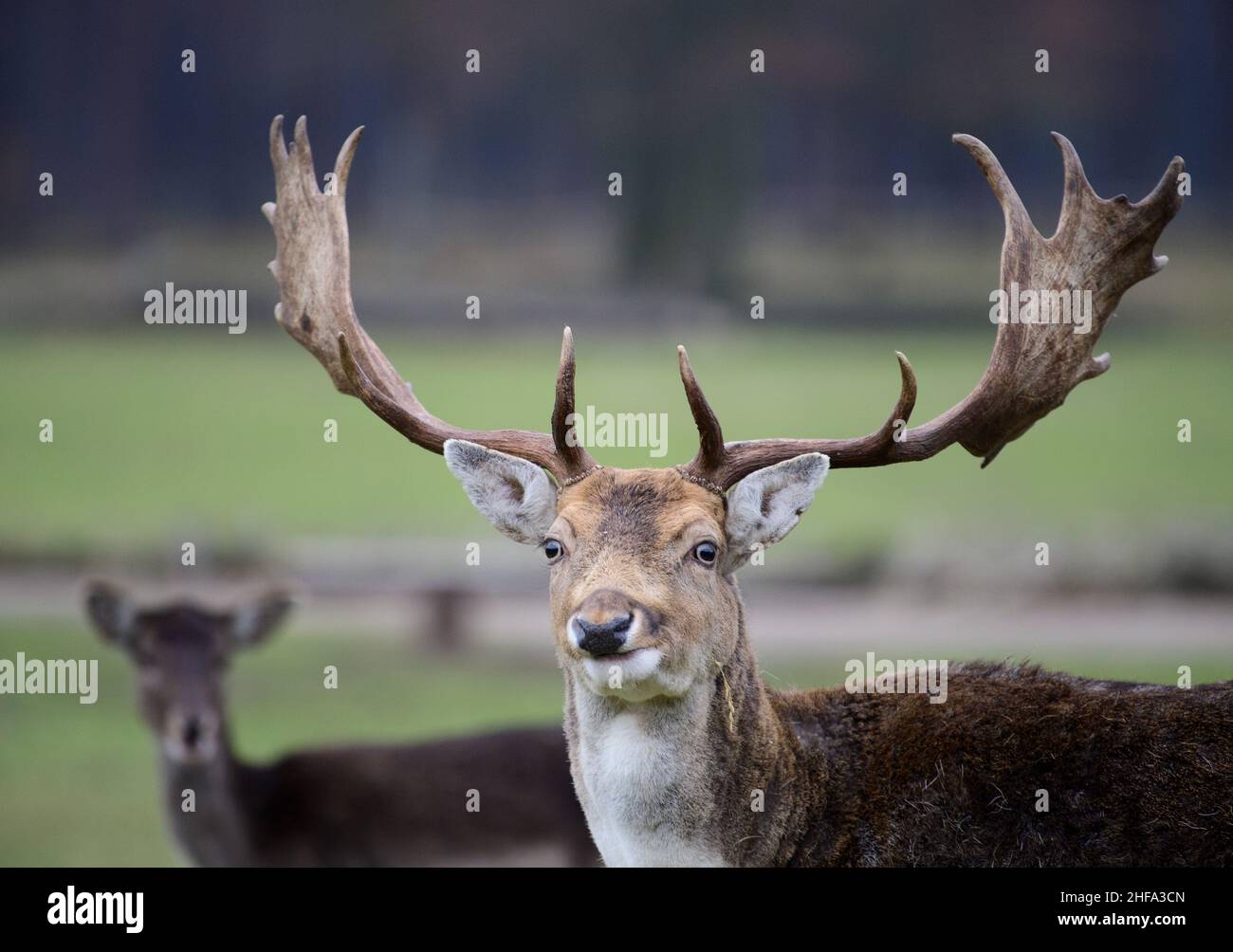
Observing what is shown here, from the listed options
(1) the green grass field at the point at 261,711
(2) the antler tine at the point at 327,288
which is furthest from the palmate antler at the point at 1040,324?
(1) the green grass field at the point at 261,711

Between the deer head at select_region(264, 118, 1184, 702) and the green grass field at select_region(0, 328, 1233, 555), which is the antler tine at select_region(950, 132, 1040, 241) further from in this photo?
the green grass field at select_region(0, 328, 1233, 555)

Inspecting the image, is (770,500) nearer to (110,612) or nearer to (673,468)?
(673,468)

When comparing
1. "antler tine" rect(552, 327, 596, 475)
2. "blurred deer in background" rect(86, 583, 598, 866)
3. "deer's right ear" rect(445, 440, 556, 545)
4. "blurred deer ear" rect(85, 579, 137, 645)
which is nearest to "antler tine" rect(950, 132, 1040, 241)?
"antler tine" rect(552, 327, 596, 475)

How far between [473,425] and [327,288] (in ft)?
50.7

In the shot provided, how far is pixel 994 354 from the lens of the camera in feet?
22.4

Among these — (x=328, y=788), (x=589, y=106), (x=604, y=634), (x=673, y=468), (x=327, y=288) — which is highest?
(x=589, y=106)

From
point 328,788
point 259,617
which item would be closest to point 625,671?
point 328,788

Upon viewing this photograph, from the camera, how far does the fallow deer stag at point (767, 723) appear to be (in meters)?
5.81

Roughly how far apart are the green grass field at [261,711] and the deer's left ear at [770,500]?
684 centimetres

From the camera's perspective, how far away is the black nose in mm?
5512

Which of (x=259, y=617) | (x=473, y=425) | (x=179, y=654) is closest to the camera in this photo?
(x=179, y=654)

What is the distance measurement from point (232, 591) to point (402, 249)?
77.5ft

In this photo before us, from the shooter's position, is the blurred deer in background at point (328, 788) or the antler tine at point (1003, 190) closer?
the antler tine at point (1003, 190)

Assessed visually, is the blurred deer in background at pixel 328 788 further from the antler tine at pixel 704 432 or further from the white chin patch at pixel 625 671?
the white chin patch at pixel 625 671
